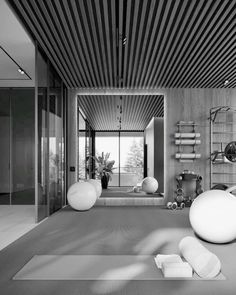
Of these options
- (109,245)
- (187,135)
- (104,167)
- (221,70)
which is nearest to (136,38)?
(221,70)

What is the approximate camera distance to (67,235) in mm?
4062

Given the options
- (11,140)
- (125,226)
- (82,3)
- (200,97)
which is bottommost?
(125,226)

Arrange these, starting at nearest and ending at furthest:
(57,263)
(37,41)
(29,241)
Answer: (57,263), (29,241), (37,41)

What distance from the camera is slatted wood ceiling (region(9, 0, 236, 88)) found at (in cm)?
388

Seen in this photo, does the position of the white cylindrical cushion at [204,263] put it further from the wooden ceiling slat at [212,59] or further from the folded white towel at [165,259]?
the wooden ceiling slat at [212,59]

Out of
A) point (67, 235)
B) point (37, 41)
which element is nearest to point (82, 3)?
point (37, 41)

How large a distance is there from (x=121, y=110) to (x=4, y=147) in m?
3.68

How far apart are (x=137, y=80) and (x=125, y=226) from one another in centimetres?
340

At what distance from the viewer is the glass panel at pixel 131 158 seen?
419 inches

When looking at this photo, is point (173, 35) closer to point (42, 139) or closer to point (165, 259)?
point (42, 139)

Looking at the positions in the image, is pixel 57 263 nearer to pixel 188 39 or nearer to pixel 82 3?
pixel 82 3

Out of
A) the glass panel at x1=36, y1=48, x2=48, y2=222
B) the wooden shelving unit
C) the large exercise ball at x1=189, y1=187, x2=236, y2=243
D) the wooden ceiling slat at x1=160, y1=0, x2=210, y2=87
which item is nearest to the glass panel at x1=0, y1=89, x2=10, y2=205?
the glass panel at x1=36, y1=48, x2=48, y2=222

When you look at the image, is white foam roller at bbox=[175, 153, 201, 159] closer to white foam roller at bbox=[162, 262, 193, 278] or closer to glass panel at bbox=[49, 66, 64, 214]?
glass panel at bbox=[49, 66, 64, 214]

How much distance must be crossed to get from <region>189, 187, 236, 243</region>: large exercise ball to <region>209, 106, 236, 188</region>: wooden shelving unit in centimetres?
389
